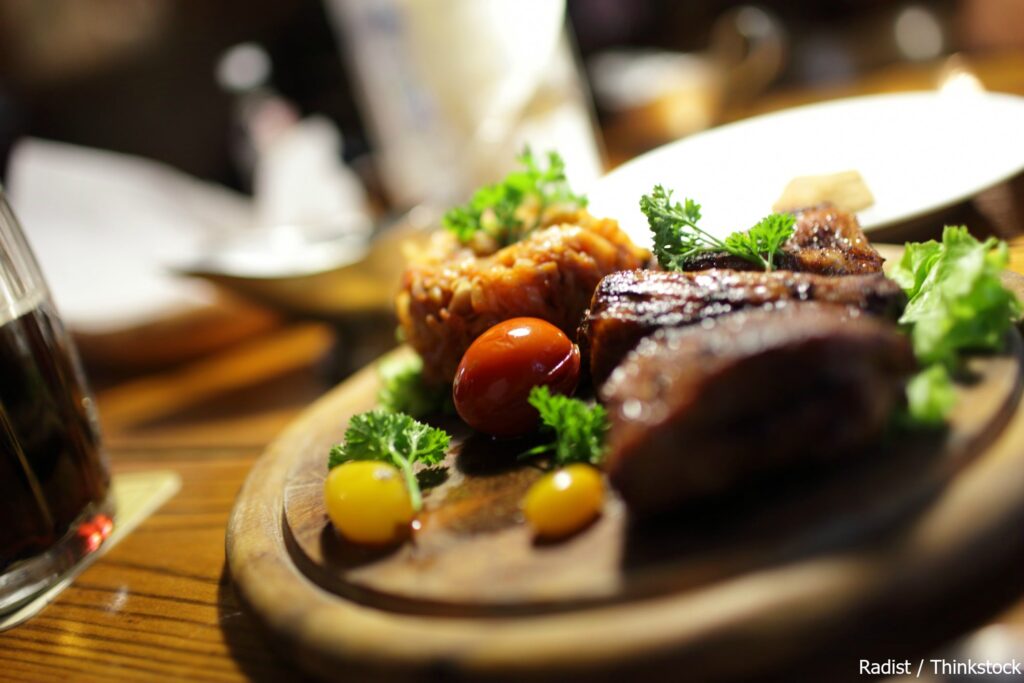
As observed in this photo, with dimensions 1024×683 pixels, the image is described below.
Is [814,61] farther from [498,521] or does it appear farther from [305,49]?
[498,521]

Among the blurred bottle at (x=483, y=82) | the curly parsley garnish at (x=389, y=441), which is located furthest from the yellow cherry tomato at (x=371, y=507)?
the blurred bottle at (x=483, y=82)

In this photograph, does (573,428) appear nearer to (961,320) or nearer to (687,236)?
(687,236)

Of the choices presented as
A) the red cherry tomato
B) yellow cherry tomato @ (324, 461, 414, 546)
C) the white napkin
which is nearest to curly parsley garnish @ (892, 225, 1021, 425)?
the red cherry tomato

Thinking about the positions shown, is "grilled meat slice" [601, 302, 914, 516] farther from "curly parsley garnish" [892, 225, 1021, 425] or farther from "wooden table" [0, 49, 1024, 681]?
"wooden table" [0, 49, 1024, 681]

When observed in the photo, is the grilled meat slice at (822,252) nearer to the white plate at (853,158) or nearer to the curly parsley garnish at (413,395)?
the white plate at (853,158)

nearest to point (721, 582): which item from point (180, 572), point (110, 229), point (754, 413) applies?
point (754, 413)
